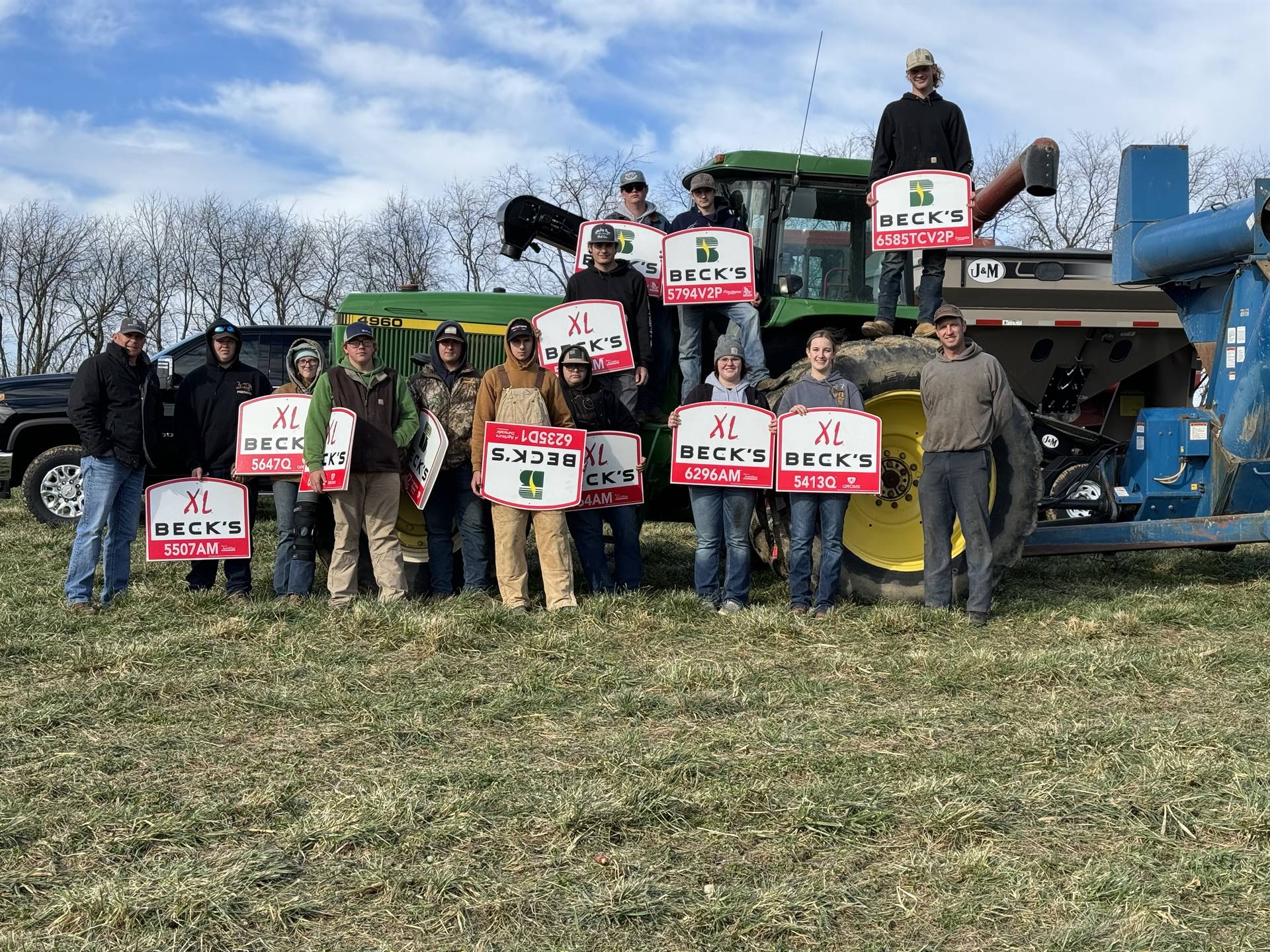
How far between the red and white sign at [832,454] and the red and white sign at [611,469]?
907 millimetres

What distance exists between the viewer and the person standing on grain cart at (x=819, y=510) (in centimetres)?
699

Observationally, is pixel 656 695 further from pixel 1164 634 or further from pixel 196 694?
pixel 1164 634

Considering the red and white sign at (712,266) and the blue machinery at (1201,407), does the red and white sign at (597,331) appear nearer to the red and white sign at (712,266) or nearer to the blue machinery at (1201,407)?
the red and white sign at (712,266)

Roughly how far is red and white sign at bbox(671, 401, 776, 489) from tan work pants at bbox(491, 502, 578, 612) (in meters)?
0.90

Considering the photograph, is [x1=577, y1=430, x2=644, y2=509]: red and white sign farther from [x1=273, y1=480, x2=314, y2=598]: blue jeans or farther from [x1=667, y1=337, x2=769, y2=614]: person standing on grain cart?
[x1=273, y1=480, x2=314, y2=598]: blue jeans

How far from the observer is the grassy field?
3.21m

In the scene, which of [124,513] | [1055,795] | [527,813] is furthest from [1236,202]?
[124,513]

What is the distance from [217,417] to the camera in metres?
7.61

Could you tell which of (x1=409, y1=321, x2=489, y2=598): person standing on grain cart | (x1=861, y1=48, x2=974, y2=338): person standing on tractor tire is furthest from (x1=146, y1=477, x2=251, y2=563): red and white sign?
(x1=861, y1=48, x2=974, y2=338): person standing on tractor tire

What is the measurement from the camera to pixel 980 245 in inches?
514

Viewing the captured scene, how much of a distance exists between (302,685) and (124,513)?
2.67 m

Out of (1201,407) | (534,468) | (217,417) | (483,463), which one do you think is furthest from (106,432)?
(1201,407)

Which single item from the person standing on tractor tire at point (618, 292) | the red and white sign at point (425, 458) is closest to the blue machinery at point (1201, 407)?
the person standing on tractor tire at point (618, 292)

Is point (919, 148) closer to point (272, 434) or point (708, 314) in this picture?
point (708, 314)
